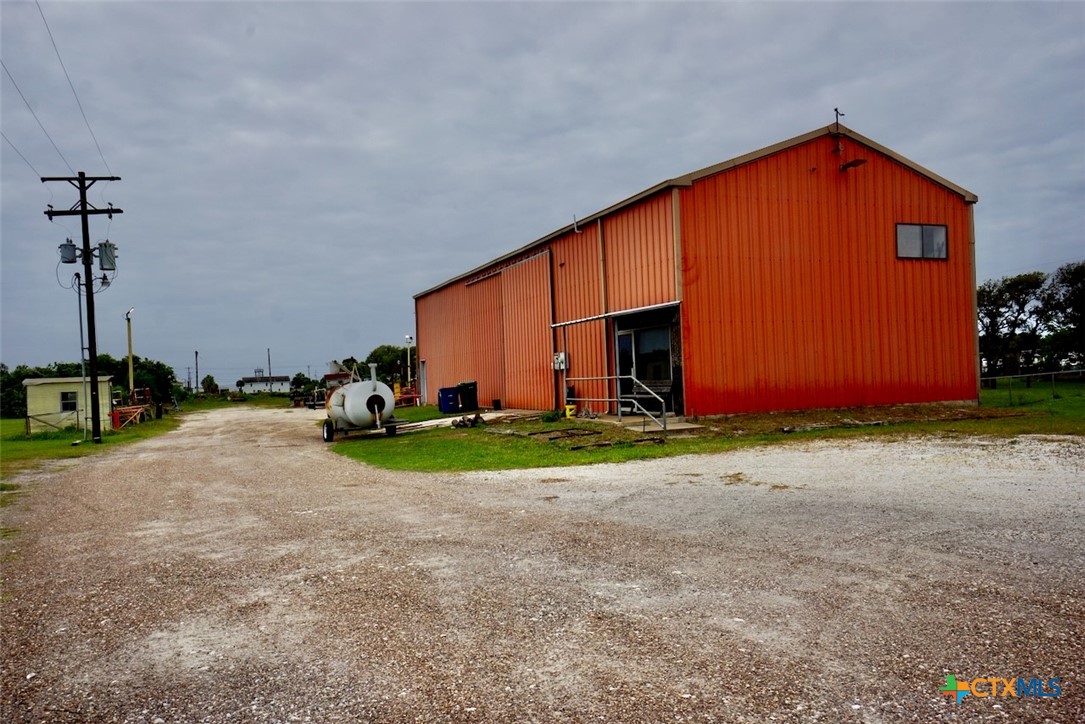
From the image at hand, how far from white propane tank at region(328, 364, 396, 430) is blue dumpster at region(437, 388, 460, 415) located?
6017mm

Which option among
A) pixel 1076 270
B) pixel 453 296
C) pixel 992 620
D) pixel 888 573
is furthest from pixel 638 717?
pixel 1076 270

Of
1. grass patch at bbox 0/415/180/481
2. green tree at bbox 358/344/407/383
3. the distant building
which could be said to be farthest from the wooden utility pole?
the distant building

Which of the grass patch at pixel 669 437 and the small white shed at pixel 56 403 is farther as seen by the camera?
the small white shed at pixel 56 403

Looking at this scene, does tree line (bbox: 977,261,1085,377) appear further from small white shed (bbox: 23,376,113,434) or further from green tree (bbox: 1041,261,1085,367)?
small white shed (bbox: 23,376,113,434)

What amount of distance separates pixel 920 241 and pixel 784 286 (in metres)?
4.94

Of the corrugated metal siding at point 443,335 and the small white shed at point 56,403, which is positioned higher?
the corrugated metal siding at point 443,335

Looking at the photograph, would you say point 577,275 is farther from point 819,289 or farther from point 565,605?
point 565,605

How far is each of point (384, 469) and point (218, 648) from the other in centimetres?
898

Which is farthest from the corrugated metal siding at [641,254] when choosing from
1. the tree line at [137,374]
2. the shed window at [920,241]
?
the tree line at [137,374]

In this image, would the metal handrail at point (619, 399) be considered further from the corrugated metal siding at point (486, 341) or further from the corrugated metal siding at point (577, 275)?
the corrugated metal siding at point (486, 341)

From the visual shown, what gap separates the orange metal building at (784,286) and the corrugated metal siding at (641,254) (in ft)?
0.17

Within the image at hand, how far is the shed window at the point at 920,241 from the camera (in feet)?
63.8

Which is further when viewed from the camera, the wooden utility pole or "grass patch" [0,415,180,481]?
the wooden utility pole

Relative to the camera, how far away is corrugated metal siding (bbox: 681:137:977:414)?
56.2 feet
